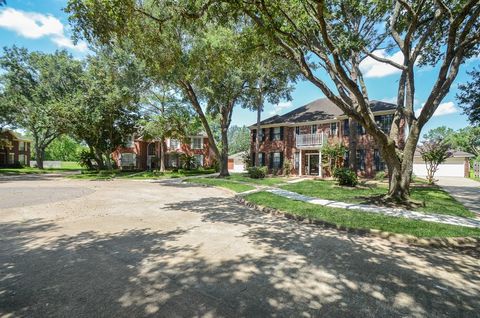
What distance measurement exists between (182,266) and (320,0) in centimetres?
630

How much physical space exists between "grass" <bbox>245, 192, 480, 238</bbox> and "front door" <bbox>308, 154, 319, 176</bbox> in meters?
18.0

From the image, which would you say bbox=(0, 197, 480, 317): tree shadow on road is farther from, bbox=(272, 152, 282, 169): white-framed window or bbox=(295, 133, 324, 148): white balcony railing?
bbox=(272, 152, 282, 169): white-framed window

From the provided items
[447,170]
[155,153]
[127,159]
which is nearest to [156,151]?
[155,153]

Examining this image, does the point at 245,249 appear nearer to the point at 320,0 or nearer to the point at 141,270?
the point at 141,270

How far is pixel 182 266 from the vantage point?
4102mm

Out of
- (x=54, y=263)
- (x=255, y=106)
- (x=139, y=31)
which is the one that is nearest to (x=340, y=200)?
(x=54, y=263)

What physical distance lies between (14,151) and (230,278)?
56526 millimetres

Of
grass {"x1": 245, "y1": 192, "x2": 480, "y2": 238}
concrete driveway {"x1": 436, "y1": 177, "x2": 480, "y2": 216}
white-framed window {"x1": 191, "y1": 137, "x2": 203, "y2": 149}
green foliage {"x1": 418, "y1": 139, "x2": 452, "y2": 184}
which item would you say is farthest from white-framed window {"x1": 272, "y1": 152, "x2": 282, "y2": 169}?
grass {"x1": 245, "y1": 192, "x2": 480, "y2": 238}

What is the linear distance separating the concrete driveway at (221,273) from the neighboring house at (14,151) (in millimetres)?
47229

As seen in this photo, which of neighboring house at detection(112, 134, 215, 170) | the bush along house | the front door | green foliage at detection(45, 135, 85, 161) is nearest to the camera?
the bush along house

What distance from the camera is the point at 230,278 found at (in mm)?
3674

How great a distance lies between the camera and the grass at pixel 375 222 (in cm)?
595

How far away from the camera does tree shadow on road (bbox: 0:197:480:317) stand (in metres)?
2.95

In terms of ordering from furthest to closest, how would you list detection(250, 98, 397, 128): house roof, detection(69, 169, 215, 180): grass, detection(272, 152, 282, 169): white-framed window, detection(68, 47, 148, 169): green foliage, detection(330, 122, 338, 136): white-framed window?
detection(272, 152, 282, 169): white-framed window
detection(69, 169, 215, 180): grass
detection(330, 122, 338, 136): white-framed window
detection(250, 98, 397, 128): house roof
detection(68, 47, 148, 169): green foliage
